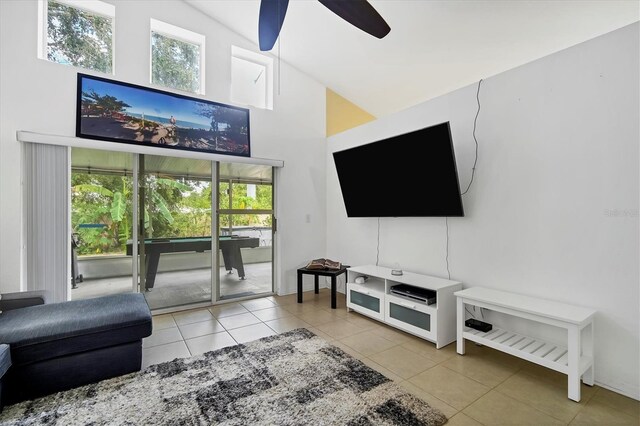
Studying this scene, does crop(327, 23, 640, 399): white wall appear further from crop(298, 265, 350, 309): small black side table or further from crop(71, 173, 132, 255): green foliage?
crop(71, 173, 132, 255): green foliage

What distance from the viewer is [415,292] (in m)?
3.04

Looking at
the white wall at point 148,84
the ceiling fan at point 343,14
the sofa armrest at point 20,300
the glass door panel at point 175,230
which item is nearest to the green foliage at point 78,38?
the white wall at point 148,84

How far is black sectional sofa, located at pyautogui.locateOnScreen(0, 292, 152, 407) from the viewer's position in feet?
6.46

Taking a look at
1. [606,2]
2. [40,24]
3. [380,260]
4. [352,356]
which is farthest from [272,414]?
[40,24]

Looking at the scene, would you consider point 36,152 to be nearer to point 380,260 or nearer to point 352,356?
point 352,356

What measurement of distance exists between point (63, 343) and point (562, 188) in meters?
3.95

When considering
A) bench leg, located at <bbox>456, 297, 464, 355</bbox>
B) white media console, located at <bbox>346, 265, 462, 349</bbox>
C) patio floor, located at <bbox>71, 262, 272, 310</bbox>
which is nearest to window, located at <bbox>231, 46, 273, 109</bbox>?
patio floor, located at <bbox>71, 262, 272, 310</bbox>

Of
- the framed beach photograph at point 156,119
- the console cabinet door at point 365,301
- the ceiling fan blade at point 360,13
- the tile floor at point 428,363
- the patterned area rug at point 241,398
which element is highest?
the ceiling fan blade at point 360,13

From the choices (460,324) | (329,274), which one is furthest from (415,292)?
(329,274)

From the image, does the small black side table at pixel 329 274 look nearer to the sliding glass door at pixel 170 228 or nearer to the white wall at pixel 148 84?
the white wall at pixel 148 84

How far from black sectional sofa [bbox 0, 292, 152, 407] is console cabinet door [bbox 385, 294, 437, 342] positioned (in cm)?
232

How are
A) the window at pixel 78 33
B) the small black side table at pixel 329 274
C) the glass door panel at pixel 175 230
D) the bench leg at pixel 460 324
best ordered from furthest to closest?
1. the small black side table at pixel 329 274
2. the glass door panel at pixel 175 230
3. the window at pixel 78 33
4. the bench leg at pixel 460 324

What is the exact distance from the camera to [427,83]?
4070 millimetres

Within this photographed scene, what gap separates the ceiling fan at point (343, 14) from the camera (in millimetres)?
2018
